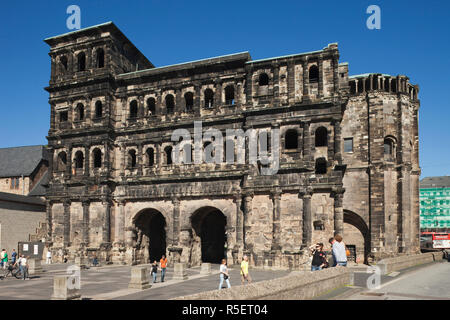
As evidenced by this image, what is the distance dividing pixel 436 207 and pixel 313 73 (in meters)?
96.6

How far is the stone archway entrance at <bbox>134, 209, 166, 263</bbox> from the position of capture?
115 ft

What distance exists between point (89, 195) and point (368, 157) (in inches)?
937

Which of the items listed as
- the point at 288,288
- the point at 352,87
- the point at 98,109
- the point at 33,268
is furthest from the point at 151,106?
the point at 288,288

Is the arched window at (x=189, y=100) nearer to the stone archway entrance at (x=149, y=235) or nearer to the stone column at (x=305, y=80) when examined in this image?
the stone archway entrance at (x=149, y=235)

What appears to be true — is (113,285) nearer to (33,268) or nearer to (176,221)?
(33,268)

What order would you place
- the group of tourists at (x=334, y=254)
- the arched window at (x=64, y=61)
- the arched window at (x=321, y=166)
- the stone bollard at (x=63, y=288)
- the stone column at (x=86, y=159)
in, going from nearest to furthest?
the group of tourists at (x=334, y=254), the stone bollard at (x=63, y=288), the arched window at (x=321, y=166), the stone column at (x=86, y=159), the arched window at (x=64, y=61)

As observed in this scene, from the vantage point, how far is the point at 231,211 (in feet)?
103

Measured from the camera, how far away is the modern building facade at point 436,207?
110 metres

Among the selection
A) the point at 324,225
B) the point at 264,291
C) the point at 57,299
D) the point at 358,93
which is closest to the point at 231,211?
the point at 324,225

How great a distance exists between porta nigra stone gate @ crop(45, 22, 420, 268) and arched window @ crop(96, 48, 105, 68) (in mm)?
90

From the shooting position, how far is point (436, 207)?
111 m

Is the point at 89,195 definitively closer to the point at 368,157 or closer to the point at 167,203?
the point at 167,203

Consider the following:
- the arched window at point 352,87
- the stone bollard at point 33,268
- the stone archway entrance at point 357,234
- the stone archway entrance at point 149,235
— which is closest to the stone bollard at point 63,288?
the stone bollard at point 33,268

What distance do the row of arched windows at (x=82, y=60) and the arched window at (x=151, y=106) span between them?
221 inches
